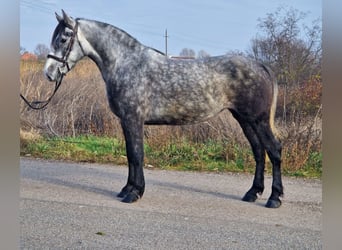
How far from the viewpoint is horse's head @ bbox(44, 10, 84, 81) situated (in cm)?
511

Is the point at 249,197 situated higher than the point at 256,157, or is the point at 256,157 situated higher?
the point at 256,157

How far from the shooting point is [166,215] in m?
4.82

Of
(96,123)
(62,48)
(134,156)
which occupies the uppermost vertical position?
(62,48)

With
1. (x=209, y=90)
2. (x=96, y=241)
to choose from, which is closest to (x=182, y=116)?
(x=209, y=90)

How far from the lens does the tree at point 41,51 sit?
6523 mm

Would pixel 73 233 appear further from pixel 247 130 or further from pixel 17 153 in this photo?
pixel 247 130

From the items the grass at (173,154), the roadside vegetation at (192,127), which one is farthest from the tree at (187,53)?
the grass at (173,154)

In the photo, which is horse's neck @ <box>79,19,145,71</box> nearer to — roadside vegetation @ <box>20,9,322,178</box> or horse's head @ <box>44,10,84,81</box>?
horse's head @ <box>44,10,84,81</box>

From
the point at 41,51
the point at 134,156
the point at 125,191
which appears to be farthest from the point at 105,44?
the point at 41,51

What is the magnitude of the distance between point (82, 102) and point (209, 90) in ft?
10.3

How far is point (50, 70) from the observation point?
201 inches

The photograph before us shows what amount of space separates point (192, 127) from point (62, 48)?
281 cm

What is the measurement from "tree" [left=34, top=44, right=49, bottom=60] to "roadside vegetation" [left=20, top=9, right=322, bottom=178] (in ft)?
0.55

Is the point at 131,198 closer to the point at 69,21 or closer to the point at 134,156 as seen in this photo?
the point at 134,156
